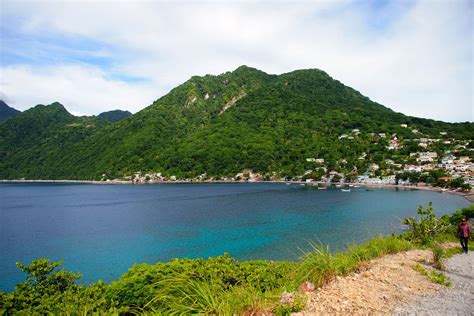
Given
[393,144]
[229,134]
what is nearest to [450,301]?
[393,144]

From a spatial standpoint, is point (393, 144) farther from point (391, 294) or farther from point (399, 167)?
point (391, 294)

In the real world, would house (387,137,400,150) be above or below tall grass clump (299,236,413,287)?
above

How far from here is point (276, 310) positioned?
4.84 metres

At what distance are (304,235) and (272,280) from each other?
1052 inches

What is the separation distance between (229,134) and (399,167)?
71464mm

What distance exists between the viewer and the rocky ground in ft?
16.4

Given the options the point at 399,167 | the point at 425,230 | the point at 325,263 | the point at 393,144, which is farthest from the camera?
the point at 393,144

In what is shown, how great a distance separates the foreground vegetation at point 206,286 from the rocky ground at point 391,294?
311 mm

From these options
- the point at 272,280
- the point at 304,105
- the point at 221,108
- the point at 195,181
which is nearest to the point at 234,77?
the point at 221,108

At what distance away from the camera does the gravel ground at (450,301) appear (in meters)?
5.07

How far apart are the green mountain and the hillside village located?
136 cm

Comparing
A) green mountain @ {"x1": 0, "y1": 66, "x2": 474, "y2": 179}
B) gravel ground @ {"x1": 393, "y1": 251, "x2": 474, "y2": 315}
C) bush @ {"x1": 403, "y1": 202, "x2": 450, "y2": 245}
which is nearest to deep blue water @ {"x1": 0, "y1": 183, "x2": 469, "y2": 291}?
bush @ {"x1": 403, "y1": 202, "x2": 450, "y2": 245}

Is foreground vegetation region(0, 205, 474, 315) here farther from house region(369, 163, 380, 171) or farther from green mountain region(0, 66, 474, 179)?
green mountain region(0, 66, 474, 179)

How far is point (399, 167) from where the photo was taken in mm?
94875
